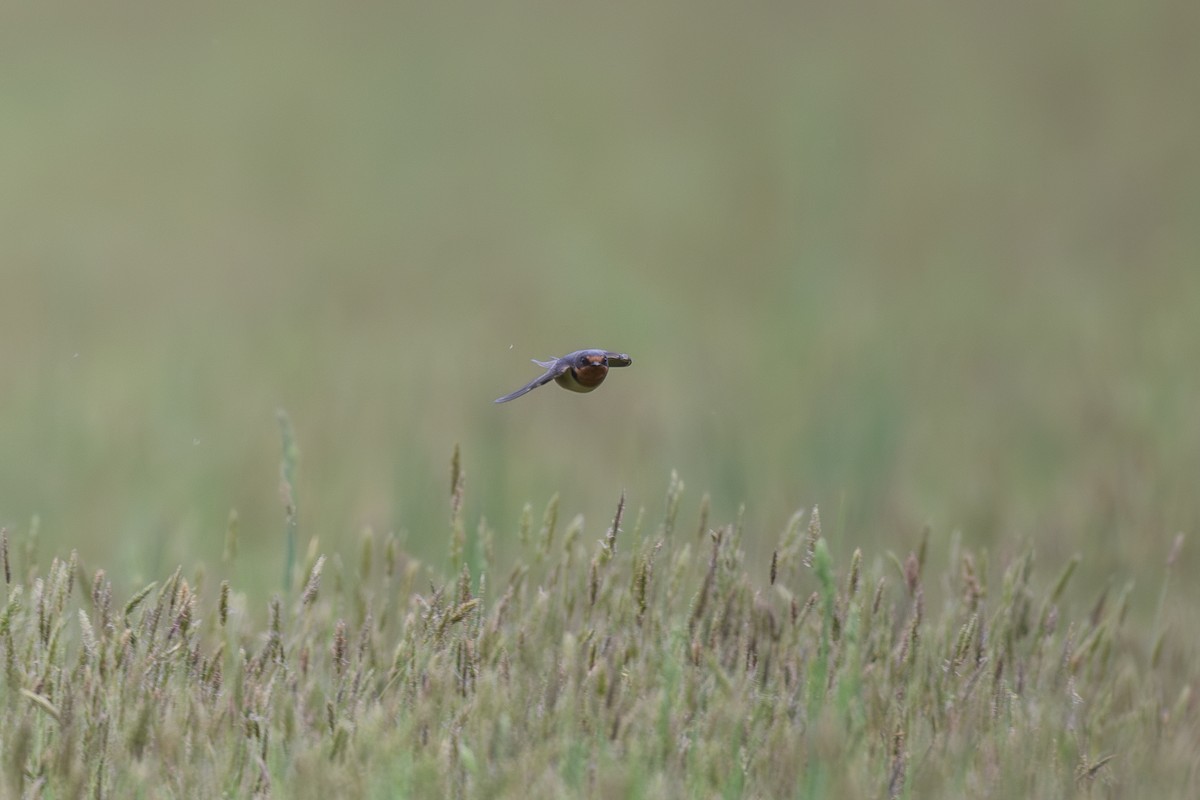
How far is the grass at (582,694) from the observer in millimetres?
2219

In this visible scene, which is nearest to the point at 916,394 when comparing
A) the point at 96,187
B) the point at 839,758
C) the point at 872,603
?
the point at 872,603

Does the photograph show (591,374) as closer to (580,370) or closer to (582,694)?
(580,370)

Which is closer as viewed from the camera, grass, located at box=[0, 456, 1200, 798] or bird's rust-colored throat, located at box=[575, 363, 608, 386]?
grass, located at box=[0, 456, 1200, 798]

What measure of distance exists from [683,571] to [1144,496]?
8.96ft

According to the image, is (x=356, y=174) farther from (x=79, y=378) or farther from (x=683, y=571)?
(x=683, y=571)

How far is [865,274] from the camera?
7.97 metres

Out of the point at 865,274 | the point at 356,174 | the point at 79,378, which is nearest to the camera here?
the point at 79,378

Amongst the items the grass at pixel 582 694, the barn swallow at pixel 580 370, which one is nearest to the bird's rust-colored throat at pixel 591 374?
the barn swallow at pixel 580 370

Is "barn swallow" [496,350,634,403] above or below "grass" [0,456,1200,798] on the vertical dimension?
above

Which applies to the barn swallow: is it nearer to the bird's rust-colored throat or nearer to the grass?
the bird's rust-colored throat

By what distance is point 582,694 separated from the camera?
2.48 metres

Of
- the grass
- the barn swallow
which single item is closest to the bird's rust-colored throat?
the barn swallow

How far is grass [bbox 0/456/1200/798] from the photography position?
7.28 ft

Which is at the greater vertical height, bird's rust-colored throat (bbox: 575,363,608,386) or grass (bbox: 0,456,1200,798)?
bird's rust-colored throat (bbox: 575,363,608,386)
